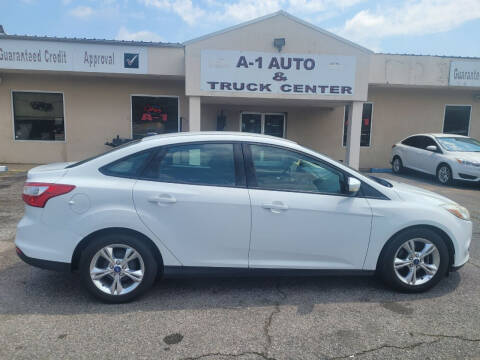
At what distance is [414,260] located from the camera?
3.69 m

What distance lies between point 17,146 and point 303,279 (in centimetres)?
1205

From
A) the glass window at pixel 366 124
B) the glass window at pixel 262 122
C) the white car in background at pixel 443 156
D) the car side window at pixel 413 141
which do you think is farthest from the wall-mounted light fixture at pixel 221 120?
the car side window at pixel 413 141

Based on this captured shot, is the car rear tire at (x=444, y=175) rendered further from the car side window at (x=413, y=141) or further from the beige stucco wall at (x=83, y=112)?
the beige stucco wall at (x=83, y=112)

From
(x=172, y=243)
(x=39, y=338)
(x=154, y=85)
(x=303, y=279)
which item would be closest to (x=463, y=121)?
(x=154, y=85)

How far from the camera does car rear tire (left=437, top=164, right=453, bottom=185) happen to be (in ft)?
34.2

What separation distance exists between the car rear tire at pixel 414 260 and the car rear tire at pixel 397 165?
9.85 meters

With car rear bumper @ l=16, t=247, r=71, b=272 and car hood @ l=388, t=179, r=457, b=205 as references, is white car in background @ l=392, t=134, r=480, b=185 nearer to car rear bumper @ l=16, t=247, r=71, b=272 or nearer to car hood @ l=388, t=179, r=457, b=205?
car hood @ l=388, t=179, r=457, b=205

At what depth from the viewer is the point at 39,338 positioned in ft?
9.46

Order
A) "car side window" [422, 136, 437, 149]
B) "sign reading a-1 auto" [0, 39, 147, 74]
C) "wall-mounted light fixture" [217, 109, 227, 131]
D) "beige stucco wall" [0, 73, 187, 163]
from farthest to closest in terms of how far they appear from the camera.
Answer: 1. "wall-mounted light fixture" [217, 109, 227, 131]
2. "beige stucco wall" [0, 73, 187, 163]
3. "car side window" [422, 136, 437, 149]
4. "sign reading a-1 auto" [0, 39, 147, 74]

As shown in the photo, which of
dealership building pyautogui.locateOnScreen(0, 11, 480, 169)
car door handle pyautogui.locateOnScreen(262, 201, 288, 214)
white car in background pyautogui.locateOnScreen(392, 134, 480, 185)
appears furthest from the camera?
dealership building pyautogui.locateOnScreen(0, 11, 480, 169)

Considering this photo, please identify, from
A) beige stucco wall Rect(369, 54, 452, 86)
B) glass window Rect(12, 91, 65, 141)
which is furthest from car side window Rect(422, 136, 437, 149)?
glass window Rect(12, 91, 65, 141)

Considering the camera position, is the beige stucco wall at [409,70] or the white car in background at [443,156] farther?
the beige stucco wall at [409,70]

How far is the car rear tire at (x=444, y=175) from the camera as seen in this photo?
34.2ft

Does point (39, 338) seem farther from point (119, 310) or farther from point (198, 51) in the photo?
point (198, 51)
